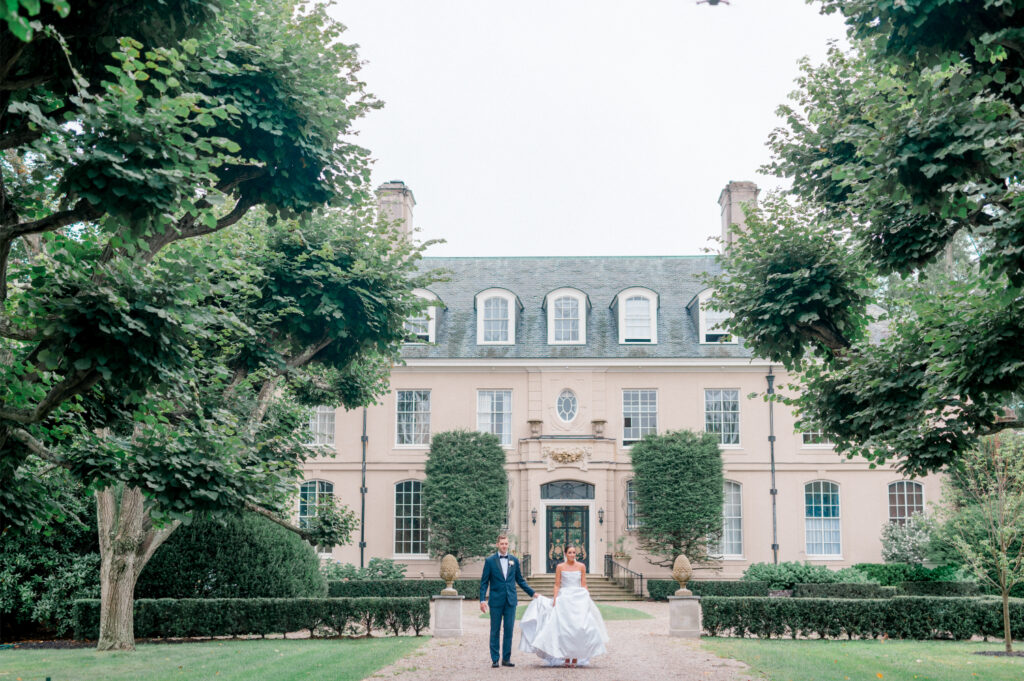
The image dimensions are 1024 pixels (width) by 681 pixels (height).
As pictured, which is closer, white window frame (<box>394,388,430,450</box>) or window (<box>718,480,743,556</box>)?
window (<box>718,480,743,556</box>)

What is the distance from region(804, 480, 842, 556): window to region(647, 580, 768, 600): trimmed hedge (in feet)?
14.9

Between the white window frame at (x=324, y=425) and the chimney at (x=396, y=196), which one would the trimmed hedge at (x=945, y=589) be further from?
the chimney at (x=396, y=196)

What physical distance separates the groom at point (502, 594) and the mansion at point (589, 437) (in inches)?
634

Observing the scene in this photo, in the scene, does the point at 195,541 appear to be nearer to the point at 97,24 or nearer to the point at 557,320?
the point at 97,24

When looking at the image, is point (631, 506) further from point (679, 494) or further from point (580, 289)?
point (580, 289)

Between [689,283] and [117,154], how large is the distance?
26.6m

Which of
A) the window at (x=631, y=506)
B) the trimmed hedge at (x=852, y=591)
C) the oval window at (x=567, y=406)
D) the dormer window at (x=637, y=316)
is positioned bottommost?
the trimmed hedge at (x=852, y=591)

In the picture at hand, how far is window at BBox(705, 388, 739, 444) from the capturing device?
2992cm

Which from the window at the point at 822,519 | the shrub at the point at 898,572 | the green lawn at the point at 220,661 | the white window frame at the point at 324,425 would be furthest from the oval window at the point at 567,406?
the green lawn at the point at 220,661

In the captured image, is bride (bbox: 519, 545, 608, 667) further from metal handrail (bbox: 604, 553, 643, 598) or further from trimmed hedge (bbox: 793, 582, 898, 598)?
metal handrail (bbox: 604, 553, 643, 598)

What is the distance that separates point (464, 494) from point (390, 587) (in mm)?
3523

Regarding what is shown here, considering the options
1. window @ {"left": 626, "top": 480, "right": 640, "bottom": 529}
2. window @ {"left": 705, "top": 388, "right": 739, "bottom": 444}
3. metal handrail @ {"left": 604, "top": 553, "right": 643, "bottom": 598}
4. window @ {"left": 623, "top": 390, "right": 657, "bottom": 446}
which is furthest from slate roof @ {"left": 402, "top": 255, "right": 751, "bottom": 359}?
metal handrail @ {"left": 604, "top": 553, "right": 643, "bottom": 598}

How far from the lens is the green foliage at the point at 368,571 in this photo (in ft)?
87.9

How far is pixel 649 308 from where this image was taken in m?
30.6
